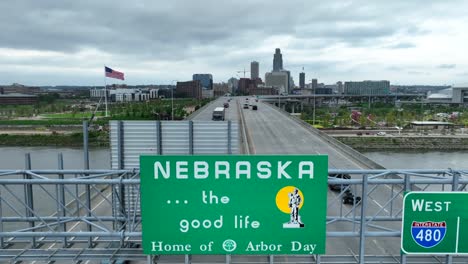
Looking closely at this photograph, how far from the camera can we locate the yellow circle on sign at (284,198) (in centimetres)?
635

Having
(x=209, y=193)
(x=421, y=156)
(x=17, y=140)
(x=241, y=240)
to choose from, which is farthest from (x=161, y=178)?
(x=17, y=140)

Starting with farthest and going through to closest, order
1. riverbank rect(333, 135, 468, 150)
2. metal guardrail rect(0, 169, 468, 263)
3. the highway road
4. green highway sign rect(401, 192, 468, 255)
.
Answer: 1. riverbank rect(333, 135, 468, 150)
2. the highway road
3. metal guardrail rect(0, 169, 468, 263)
4. green highway sign rect(401, 192, 468, 255)

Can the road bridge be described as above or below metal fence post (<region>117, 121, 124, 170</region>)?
below

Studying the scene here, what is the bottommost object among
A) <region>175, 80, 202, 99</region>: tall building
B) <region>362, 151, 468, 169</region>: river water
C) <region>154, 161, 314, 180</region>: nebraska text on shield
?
<region>362, 151, 468, 169</region>: river water

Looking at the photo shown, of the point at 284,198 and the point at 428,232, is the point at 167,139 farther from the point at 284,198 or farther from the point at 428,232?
the point at 428,232

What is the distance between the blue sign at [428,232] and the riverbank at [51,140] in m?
60.7

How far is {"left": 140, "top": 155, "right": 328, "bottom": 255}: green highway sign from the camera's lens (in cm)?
629

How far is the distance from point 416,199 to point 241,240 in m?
3.19

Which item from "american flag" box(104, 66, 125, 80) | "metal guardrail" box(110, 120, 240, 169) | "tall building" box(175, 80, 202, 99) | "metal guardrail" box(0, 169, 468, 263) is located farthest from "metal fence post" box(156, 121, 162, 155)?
"tall building" box(175, 80, 202, 99)

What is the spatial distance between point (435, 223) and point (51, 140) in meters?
69.6

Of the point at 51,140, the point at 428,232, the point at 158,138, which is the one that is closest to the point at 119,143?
the point at 158,138

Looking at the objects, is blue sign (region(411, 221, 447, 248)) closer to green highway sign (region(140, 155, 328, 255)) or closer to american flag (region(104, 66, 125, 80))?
green highway sign (region(140, 155, 328, 255))

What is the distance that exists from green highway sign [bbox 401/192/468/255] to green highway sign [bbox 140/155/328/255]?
5.50ft

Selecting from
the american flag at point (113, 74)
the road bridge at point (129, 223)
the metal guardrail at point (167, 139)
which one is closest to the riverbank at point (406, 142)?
the road bridge at point (129, 223)
